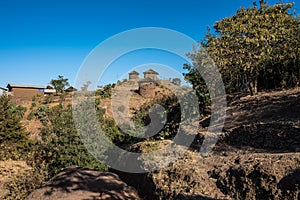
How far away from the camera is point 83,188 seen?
14.9ft

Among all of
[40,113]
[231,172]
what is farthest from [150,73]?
[40,113]

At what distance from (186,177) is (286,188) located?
64.4 inches

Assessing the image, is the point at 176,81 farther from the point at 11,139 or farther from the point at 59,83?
the point at 59,83

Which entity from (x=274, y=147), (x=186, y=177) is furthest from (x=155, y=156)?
(x=274, y=147)

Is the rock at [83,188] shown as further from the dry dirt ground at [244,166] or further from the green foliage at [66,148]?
the green foliage at [66,148]

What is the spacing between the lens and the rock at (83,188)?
172 inches

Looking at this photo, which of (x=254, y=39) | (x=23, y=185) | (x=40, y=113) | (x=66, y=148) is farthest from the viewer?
(x=40, y=113)

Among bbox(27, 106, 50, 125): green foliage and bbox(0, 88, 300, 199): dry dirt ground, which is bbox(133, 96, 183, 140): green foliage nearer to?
bbox(0, 88, 300, 199): dry dirt ground

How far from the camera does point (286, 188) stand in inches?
124

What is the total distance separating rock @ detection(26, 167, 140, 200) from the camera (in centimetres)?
437

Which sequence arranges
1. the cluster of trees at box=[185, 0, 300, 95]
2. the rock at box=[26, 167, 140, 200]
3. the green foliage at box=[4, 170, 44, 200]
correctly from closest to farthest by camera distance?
the rock at box=[26, 167, 140, 200], the green foliage at box=[4, 170, 44, 200], the cluster of trees at box=[185, 0, 300, 95]

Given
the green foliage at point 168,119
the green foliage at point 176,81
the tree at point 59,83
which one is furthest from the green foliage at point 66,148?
the tree at point 59,83

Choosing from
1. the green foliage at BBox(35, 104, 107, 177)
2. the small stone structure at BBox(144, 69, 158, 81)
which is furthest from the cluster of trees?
the green foliage at BBox(35, 104, 107, 177)

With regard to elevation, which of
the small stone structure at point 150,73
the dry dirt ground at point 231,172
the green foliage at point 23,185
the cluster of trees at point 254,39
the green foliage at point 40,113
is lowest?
the green foliage at point 23,185
